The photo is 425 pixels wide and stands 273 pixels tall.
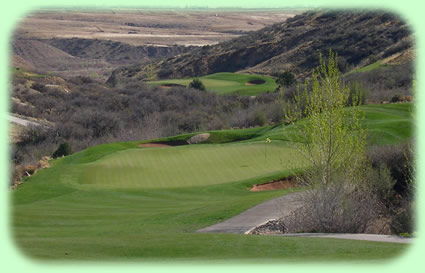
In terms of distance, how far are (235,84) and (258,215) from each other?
5590 centimetres

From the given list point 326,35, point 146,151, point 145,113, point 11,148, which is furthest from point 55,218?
point 326,35

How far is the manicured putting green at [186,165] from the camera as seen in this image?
961 inches

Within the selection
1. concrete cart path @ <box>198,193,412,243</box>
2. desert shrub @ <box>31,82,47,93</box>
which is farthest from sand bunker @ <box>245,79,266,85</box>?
concrete cart path @ <box>198,193,412,243</box>

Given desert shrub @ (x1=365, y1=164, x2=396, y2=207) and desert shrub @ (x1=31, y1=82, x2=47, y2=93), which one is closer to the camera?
desert shrub @ (x1=365, y1=164, x2=396, y2=207)

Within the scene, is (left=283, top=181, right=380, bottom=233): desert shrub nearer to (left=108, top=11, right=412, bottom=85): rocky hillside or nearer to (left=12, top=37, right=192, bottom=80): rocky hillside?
(left=108, top=11, right=412, bottom=85): rocky hillside

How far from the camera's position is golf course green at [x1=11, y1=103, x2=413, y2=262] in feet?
35.0

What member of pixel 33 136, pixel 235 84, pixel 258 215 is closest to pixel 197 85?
pixel 235 84

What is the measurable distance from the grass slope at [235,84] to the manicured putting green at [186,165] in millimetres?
35734

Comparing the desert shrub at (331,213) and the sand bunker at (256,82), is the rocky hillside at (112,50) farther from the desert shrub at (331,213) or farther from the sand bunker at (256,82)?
the desert shrub at (331,213)

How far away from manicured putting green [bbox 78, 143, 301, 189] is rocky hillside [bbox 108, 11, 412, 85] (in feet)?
132

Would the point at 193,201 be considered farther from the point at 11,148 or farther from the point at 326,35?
the point at 326,35

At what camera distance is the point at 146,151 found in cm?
2920

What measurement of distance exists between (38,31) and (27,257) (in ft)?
490

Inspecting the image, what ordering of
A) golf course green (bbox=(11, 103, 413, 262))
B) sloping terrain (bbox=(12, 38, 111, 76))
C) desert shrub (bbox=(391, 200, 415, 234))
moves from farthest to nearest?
sloping terrain (bbox=(12, 38, 111, 76)) → desert shrub (bbox=(391, 200, 415, 234)) → golf course green (bbox=(11, 103, 413, 262))
